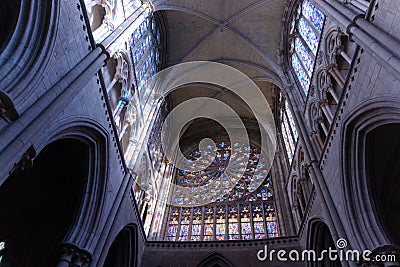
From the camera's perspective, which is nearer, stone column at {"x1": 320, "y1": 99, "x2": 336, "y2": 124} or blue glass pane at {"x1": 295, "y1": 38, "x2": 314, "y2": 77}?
stone column at {"x1": 320, "y1": 99, "x2": 336, "y2": 124}

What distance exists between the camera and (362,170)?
720 centimetres

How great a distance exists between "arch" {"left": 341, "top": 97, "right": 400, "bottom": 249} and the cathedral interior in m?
0.03

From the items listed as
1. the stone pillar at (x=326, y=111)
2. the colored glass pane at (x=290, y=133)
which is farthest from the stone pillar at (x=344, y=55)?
the colored glass pane at (x=290, y=133)

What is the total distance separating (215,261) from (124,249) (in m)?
2.70

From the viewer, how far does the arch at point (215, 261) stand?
33.0 ft

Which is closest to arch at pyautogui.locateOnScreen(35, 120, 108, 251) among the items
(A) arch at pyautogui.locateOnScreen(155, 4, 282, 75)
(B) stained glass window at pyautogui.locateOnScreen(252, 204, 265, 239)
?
(B) stained glass window at pyautogui.locateOnScreen(252, 204, 265, 239)

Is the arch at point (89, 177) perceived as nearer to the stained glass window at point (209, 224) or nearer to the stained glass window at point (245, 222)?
the stained glass window at point (209, 224)

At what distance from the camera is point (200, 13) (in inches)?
574

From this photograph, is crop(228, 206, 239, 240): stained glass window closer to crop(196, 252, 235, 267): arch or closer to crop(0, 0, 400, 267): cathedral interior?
crop(0, 0, 400, 267): cathedral interior

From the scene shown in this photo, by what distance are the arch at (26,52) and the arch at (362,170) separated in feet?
19.1

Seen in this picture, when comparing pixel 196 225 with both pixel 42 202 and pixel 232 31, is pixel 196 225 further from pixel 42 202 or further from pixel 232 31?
pixel 232 31

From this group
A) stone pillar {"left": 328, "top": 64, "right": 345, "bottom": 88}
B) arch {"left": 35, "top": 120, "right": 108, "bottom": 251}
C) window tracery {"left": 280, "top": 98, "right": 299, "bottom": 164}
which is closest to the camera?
arch {"left": 35, "top": 120, "right": 108, "bottom": 251}

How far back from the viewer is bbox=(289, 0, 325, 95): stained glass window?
1076 centimetres

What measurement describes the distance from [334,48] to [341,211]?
4.16 metres
